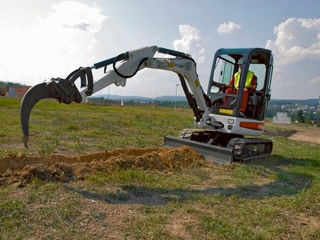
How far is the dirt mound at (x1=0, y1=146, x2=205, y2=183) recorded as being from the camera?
566 cm

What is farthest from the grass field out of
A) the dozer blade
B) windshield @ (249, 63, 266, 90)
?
windshield @ (249, 63, 266, 90)

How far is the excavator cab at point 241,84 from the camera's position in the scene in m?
8.93

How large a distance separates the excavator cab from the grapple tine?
5.00 meters

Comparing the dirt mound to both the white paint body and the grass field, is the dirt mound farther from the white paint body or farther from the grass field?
the white paint body

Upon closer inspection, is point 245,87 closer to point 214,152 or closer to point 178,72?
point 214,152

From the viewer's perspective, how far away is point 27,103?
555cm

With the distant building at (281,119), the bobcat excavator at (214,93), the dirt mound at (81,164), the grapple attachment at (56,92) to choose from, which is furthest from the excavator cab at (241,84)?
the distant building at (281,119)

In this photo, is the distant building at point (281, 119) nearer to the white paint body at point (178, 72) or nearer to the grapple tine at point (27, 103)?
the white paint body at point (178, 72)

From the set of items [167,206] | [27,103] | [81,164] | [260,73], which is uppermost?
[260,73]

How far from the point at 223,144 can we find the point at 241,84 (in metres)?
2.06

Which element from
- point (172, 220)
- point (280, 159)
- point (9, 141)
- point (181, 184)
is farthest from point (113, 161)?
point (280, 159)

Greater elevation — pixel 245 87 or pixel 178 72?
pixel 178 72

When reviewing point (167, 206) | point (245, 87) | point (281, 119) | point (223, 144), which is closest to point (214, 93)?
point (245, 87)

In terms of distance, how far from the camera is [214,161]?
8.68m
